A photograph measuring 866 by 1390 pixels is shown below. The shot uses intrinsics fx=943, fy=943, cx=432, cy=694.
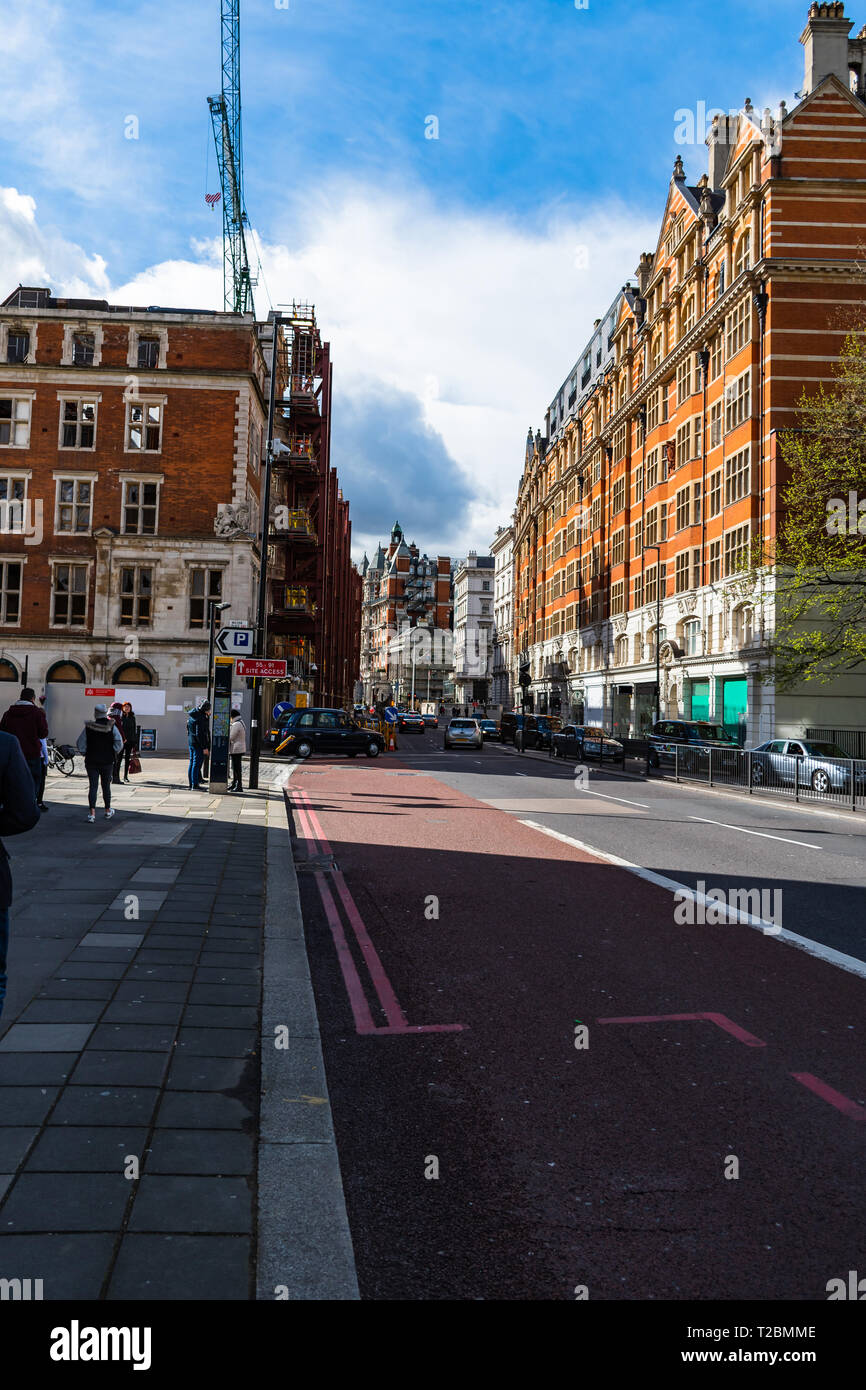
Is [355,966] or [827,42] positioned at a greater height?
[827,42]

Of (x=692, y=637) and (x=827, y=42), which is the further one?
(x=692, y=637)

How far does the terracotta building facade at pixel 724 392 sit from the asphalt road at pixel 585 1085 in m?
22.6

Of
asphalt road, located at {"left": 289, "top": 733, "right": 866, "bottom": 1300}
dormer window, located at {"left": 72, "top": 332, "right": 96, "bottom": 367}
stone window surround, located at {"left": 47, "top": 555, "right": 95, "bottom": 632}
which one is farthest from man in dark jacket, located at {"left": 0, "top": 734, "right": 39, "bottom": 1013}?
dormer window, located at {"left": 72, "top": 332, "right": 96, "bottom": 367}

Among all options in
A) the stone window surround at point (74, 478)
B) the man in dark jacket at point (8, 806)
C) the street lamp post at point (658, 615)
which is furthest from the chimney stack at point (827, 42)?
the man in dark jacket at point (8, 806)

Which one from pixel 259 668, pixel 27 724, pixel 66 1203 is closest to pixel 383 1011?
pixel 66 1203

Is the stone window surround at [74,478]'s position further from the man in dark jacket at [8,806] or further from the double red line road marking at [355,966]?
the man in dark jacket at [8,806]

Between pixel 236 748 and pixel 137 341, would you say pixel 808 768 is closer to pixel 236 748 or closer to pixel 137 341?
pixel 236 748

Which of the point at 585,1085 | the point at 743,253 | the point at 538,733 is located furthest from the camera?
the point at 538,733

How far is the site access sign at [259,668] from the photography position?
1934cm

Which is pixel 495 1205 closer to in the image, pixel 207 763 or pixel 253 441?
pixel 207 763

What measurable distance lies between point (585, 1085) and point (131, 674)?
36.1 m

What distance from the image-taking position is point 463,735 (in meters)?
48.8
